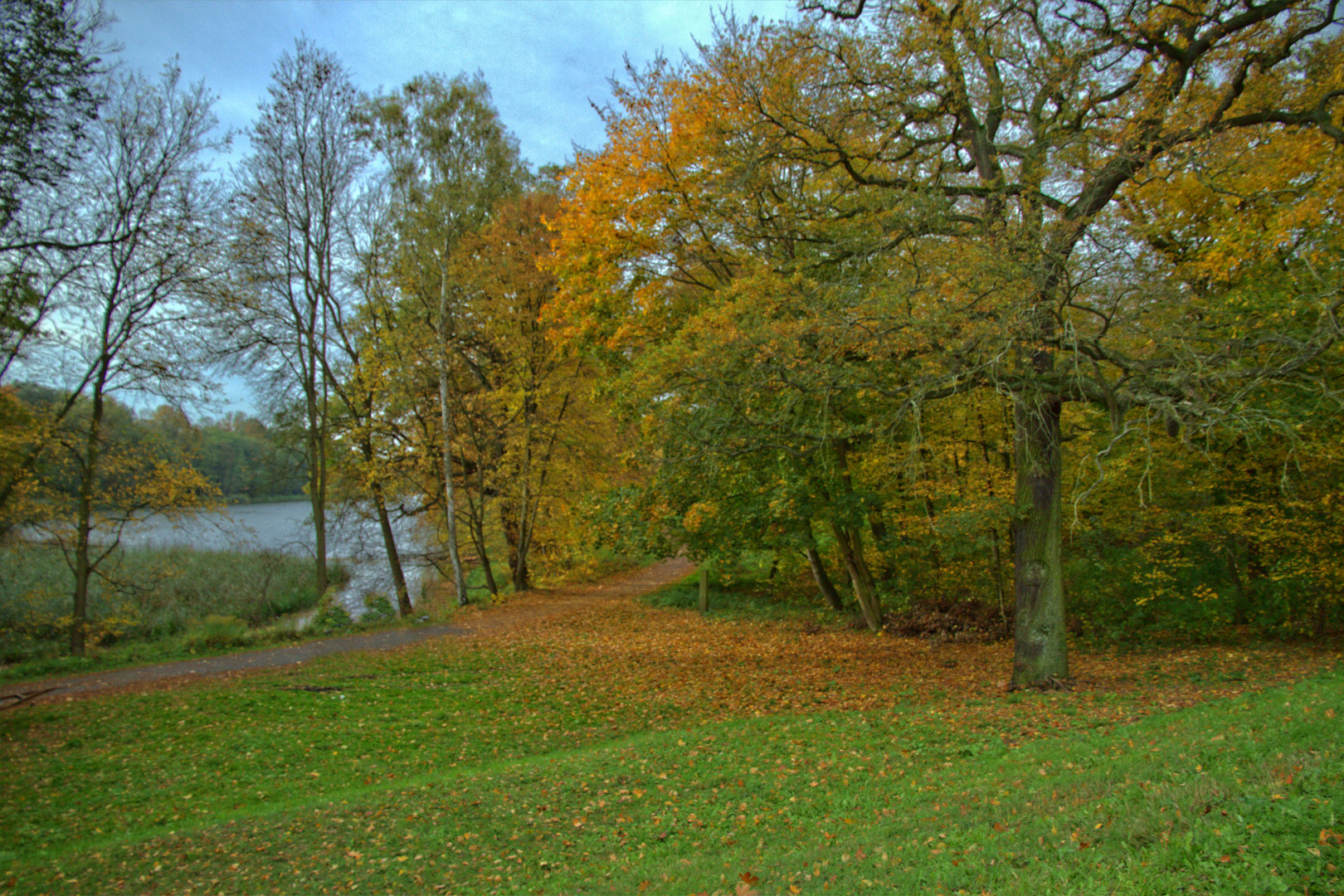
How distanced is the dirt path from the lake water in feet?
11.3

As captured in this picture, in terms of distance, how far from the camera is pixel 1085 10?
30.3 ft

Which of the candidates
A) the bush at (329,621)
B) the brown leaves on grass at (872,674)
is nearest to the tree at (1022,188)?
the brown leaves on grass at (872,674)

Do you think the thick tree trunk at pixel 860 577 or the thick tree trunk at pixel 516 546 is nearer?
the thick tree trunk at pixel 860 577

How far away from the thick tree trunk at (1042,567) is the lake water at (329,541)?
15605mm

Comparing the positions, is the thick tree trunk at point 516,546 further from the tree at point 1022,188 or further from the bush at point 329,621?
the tree at point 1022,188

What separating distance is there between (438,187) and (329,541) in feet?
38.2

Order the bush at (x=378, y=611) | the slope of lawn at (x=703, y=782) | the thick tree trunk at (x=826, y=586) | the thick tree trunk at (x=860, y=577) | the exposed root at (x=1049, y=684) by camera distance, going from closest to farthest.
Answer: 1. the slope of lawn at (x=703, y=782)
2. the exposed root at (x=1049, y=684)
3. the thick tree trunk at (x=860, y=577)
4. the thick tree trunk at (x=826, y=586)
5. the bush at (x=378, y=611)

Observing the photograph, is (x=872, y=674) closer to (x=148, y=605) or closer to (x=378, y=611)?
(x=378, y=611)

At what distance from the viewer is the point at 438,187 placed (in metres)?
18.9

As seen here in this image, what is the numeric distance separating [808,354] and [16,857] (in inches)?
372

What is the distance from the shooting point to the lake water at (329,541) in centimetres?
1519

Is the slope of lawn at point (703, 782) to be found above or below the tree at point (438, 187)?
below

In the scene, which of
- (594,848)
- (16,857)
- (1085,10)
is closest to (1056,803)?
(594,848)

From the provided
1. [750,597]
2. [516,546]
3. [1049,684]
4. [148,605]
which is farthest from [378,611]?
[1049,684]
